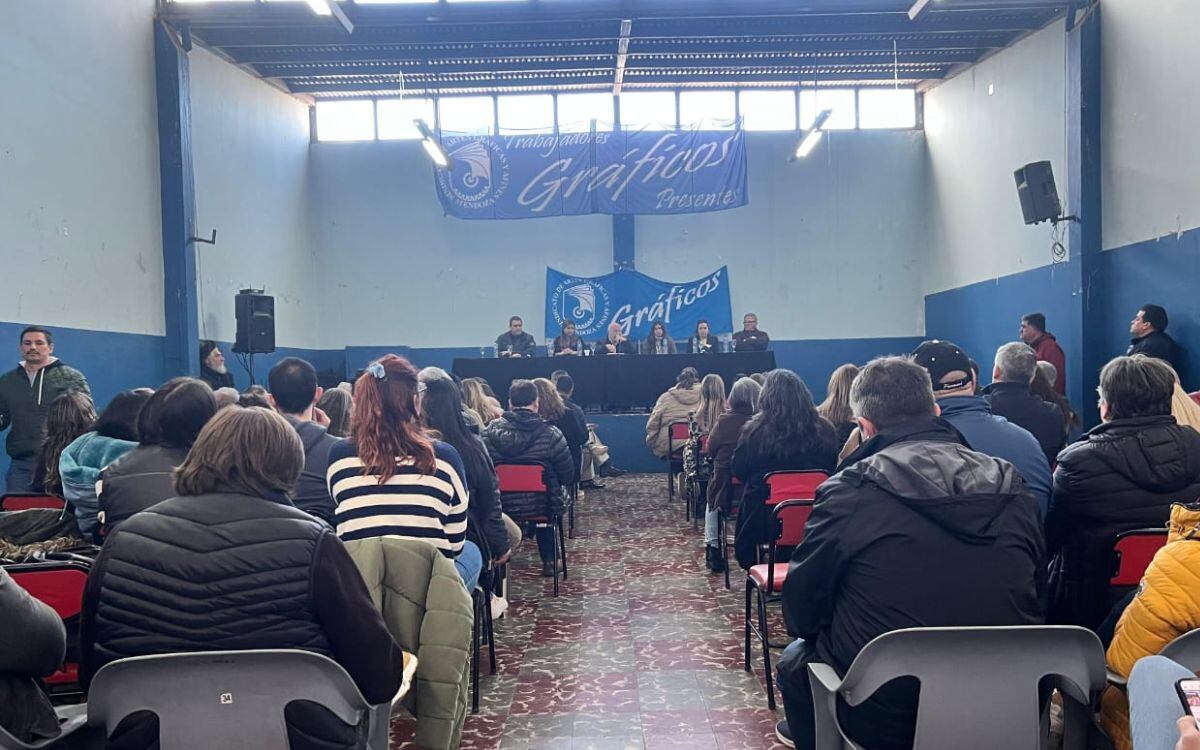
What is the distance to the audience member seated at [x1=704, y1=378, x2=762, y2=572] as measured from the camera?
4.64 m

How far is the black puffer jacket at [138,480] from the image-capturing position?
2482mm

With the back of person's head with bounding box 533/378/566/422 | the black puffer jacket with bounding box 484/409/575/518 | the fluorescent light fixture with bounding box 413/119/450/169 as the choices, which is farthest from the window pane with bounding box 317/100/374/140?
the black puffer jacket with bounding box 484/409/575/518

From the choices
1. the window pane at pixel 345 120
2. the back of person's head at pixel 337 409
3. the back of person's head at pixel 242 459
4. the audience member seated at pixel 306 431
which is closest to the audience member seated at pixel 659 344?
the window pane at pixel 345 120

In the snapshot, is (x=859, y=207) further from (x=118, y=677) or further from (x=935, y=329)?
(x=118, y=677)

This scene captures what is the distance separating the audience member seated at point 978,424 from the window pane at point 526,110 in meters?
9.94

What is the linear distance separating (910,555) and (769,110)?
37.5 ft

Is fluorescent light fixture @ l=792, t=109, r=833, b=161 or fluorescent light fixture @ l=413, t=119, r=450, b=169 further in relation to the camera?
fluorescent light fixture @ l=792, t=109, r=833, b=161

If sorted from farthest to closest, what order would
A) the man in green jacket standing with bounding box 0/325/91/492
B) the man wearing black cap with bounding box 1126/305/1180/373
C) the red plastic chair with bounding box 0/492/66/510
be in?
the man wearing black cap with bounding box 1126/305/1180/373
the man in green jacket standing with bounding box 0/325/91/492
the red plastic chair with bounding box 0/492/66/510

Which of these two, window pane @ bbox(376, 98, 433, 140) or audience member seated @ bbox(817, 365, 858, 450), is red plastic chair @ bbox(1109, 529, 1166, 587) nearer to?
audience member seated @ bbox(817, 365, 858, 450)

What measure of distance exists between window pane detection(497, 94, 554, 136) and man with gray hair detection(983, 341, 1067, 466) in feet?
30.1

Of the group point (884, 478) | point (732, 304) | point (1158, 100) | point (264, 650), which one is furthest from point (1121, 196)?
point (264, 650)

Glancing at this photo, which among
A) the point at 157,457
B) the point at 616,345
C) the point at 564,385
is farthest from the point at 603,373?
the point at 157,457

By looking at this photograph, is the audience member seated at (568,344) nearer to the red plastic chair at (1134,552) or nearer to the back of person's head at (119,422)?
the back of person's head at (119,422)

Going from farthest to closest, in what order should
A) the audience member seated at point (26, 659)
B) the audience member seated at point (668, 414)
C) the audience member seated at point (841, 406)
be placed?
the audience member seated at point (668, 414), the audience member seated at point (841, 406), the audience member seated at point (26, 659)
